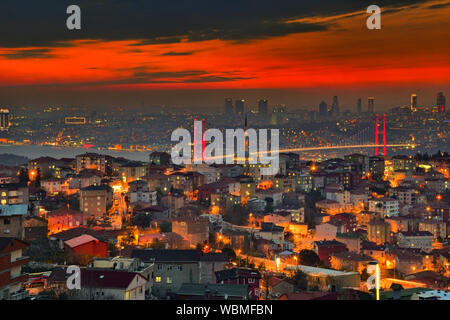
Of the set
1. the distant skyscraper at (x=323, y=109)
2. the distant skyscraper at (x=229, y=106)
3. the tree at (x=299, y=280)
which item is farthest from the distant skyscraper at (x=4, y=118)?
the distant skyscraper at (x=323, y=109)

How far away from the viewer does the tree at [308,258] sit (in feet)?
27.4

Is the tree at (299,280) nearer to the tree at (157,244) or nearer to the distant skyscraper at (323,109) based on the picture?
the tree at (157,244)

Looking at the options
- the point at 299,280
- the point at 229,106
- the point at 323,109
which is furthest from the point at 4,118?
the point at 323,109

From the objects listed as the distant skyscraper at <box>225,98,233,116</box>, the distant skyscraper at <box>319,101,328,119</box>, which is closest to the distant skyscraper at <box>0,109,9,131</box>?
the distant skyscraper at <box>225,98,233,116</box>

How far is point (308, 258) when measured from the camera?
27.7ft

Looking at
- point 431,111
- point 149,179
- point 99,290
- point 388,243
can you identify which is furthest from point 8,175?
point 431,111

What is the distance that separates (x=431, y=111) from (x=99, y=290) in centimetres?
3544

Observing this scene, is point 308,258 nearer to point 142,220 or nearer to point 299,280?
point 299,280

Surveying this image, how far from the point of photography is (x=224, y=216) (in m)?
11.3

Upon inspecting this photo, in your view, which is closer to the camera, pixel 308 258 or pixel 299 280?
pixel 299 280

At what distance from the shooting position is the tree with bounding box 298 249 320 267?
836cm

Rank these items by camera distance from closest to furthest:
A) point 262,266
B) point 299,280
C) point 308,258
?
point 299,280, point 262,266, point 308,258

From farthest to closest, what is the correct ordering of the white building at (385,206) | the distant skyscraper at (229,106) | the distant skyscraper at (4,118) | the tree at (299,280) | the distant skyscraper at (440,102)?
1. the distant skyscraper at (440,102)
2. the distant skyscraper at (229,106)
3. the distant skyscraper at (4,118)
4. the white building at (385,206)
5. the tree at (299,280)

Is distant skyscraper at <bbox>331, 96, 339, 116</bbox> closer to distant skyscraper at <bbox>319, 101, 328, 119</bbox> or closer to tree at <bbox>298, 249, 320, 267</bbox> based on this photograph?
distant skyscraper at <bbox>319, 101, 328, 119</bbox>
